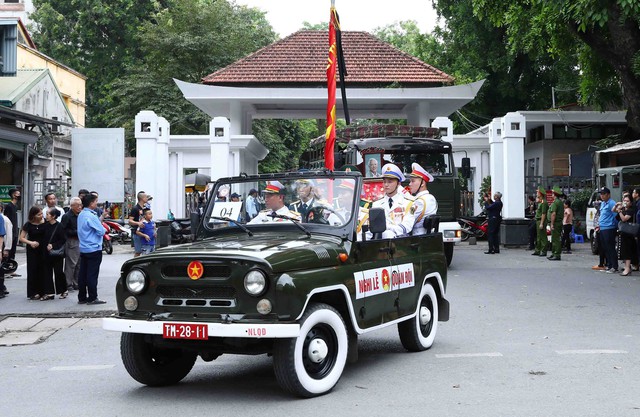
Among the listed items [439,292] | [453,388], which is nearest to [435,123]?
[439,292]

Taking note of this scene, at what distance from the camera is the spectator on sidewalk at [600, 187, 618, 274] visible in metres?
18.4

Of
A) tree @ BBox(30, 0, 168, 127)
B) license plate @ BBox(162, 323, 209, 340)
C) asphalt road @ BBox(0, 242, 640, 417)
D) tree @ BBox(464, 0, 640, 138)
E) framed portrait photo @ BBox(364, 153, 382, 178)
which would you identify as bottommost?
asphalt road @ BBox(0, 242, 640, 417)

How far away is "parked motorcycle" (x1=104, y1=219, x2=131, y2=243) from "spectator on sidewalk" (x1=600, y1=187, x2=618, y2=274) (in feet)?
54.3

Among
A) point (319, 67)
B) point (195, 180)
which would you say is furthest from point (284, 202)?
point (319, 67)

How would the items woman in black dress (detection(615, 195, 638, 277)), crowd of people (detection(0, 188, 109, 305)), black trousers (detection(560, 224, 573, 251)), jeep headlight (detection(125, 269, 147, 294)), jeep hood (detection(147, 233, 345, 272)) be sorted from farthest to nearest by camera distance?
1. black trousers (detection(560, 224, 573, 251))
2. woman in black dress (detection(615, 195, 638, 277))
3. crowd of people (detection(0, 188, 109, 305))
4. jeep headlight (detection(125, 269, 147, 294))
5. jeep hood (detection(147, 233, 345, 272))

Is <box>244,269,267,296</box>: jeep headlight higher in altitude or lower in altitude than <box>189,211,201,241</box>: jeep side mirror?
lower

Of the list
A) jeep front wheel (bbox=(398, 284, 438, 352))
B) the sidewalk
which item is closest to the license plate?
jeep front wheel (bbox=(398, 284, 438, 352))

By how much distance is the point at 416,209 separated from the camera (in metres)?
9.39

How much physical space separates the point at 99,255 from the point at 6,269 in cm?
621

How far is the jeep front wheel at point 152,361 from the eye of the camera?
7.24 meters

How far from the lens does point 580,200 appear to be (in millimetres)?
29094

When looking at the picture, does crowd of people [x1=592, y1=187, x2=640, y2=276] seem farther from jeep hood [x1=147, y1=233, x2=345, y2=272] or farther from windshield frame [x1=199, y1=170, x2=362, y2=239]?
jeep hood [x1=147, y1=233, x2=345, y2=272]

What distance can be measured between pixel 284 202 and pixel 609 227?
1201 cm

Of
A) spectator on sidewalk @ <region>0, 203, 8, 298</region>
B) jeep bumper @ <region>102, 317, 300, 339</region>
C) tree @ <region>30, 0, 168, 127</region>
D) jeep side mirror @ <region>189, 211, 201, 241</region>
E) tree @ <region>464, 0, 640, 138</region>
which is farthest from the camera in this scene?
tree @ <region>30, 0, 168, 127</region>
